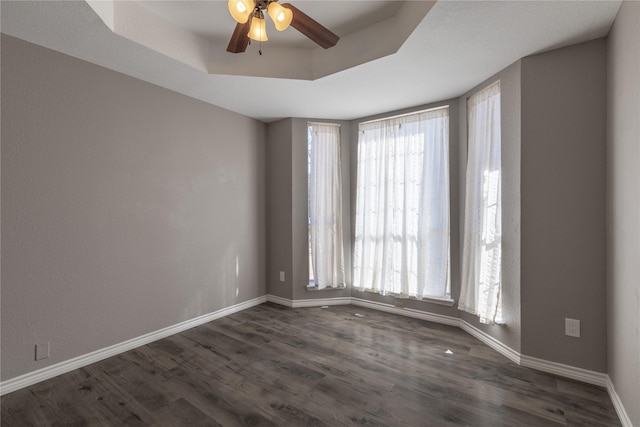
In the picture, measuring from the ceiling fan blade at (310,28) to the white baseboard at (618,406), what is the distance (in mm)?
2806

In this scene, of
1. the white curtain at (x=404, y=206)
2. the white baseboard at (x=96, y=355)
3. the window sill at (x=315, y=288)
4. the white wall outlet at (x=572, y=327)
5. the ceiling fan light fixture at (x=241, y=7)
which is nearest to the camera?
the ceiling fan light fixture at (x=241, y=7)

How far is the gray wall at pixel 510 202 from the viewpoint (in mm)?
2385

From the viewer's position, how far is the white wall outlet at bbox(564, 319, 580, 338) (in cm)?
216

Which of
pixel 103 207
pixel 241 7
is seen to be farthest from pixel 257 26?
pixel 103 207

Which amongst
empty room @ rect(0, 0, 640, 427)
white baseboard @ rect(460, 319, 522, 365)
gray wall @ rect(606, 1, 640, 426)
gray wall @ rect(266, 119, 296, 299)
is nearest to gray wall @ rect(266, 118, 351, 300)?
gray wall @ rect(266, 119, 296, 299)

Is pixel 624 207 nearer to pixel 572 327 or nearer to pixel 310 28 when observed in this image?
pixel 572 327

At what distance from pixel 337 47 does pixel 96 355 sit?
3369 mm

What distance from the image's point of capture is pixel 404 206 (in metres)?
3.43

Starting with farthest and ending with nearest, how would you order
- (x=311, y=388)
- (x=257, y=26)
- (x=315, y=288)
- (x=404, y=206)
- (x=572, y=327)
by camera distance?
(x=315, y=288) < (x=404, y=206) < (x=572, y=327) < (x=311, y=388) < (x=257, y=26)

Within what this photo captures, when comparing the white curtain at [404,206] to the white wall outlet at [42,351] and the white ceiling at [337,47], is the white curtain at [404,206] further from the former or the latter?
the white wall outlet at [42,351]

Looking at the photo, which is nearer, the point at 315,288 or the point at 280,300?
the point at 315,288

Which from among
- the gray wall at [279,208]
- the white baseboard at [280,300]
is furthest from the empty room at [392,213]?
the gray wall at [279,208]

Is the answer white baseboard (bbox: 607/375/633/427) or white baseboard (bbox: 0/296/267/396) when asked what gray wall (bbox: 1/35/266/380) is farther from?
white baseboard (bbox: 607/375/633/427)

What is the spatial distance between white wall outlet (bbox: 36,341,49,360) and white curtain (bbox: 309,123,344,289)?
2.62 meters
